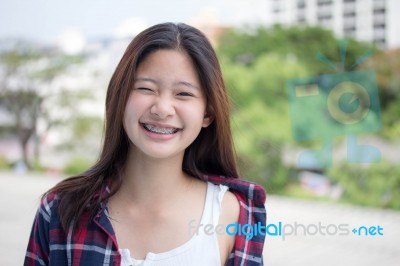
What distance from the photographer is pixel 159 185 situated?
1234 mm

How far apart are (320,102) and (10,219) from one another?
15.4ft

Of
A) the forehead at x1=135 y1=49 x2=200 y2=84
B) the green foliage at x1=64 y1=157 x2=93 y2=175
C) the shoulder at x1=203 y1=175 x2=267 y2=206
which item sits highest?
the green foliage at x1=64 y1=157 x2=93 y2=175

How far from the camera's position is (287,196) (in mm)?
6953

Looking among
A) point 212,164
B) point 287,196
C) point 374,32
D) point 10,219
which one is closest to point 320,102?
point 287,196

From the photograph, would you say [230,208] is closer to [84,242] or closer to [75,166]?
[84,242]

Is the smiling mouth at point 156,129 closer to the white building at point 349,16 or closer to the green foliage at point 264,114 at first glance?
the green foliage at point 264,114

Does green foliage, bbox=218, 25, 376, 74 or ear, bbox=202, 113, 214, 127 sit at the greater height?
green foliage, bbox=218, 25, 376, 74

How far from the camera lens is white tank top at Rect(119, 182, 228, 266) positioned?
1133mm

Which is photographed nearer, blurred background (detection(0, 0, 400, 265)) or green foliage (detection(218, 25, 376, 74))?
blurred background (detection(0, 0, 400, 265))

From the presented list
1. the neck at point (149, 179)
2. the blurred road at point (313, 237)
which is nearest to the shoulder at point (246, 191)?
the neck at point (149, 179)
